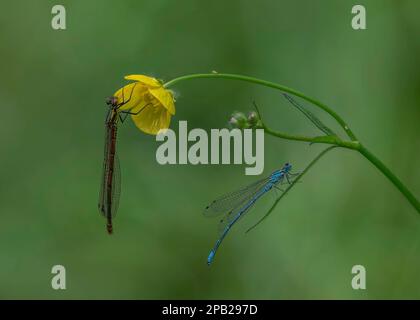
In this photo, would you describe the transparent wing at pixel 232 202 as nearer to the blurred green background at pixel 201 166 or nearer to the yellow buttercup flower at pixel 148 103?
the yellow buttercup flower at pixel 148 103

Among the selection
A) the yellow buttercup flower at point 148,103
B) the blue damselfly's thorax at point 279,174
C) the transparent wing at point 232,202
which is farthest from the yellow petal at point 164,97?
the transparent wing at point 232,202

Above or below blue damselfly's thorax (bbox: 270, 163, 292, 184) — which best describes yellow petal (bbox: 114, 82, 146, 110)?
above

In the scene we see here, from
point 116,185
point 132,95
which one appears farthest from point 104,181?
point 132,95

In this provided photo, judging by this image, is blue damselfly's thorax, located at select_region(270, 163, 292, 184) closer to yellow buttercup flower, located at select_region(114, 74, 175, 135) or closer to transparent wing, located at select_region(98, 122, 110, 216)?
yellow buttercup flower, located at select_region(114, 74, 175, 135)

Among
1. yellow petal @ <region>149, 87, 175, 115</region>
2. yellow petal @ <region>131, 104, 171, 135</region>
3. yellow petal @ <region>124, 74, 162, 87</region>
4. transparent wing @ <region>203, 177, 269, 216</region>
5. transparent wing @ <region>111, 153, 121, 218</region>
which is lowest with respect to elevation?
transparent wing @ <region>203, 177, 269, 216</region>

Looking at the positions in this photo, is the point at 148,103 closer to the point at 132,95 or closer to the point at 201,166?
the point at 132,95

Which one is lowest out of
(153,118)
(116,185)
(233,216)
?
(233,216)

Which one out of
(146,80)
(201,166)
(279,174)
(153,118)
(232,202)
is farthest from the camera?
(201,166)

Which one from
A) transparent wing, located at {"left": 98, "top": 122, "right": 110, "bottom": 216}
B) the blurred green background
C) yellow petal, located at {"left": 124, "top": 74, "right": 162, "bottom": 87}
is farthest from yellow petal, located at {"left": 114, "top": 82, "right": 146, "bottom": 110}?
the blurred green background
